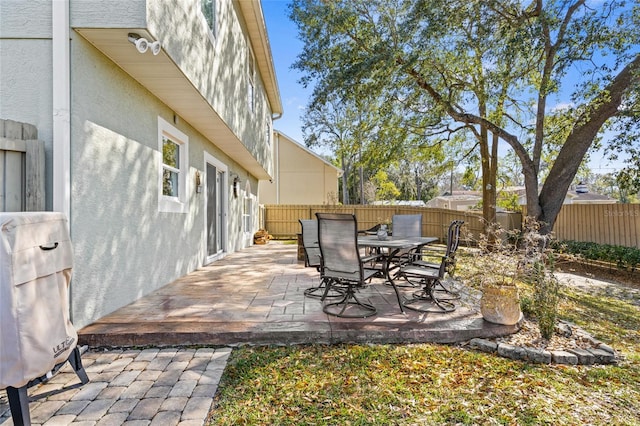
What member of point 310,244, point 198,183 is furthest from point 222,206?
point 310,244

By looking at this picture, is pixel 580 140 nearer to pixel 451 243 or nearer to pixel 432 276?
pixel 451 243

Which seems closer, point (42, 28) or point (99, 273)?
point (42, 28)

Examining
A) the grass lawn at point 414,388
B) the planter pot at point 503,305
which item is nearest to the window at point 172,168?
the grass lawn at point 414,388

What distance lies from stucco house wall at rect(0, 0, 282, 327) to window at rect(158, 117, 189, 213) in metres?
0.06

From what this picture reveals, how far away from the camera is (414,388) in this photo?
98.7 inches

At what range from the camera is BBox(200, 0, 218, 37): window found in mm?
5124

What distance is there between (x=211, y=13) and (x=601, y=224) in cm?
1175

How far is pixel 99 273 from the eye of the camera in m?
3.55

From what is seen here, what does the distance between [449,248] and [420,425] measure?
246 cm

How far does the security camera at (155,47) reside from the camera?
3.28 m

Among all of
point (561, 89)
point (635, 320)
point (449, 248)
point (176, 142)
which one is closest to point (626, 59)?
point (561, 89)

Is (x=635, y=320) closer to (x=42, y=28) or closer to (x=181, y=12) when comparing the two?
(x=181, y=12)

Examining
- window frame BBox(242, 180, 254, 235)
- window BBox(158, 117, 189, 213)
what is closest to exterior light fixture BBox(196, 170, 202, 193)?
window BBox(158, 117, 189, 213)

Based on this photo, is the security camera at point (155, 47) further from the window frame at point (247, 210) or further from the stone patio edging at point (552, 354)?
the window frame at point (247, 210)
